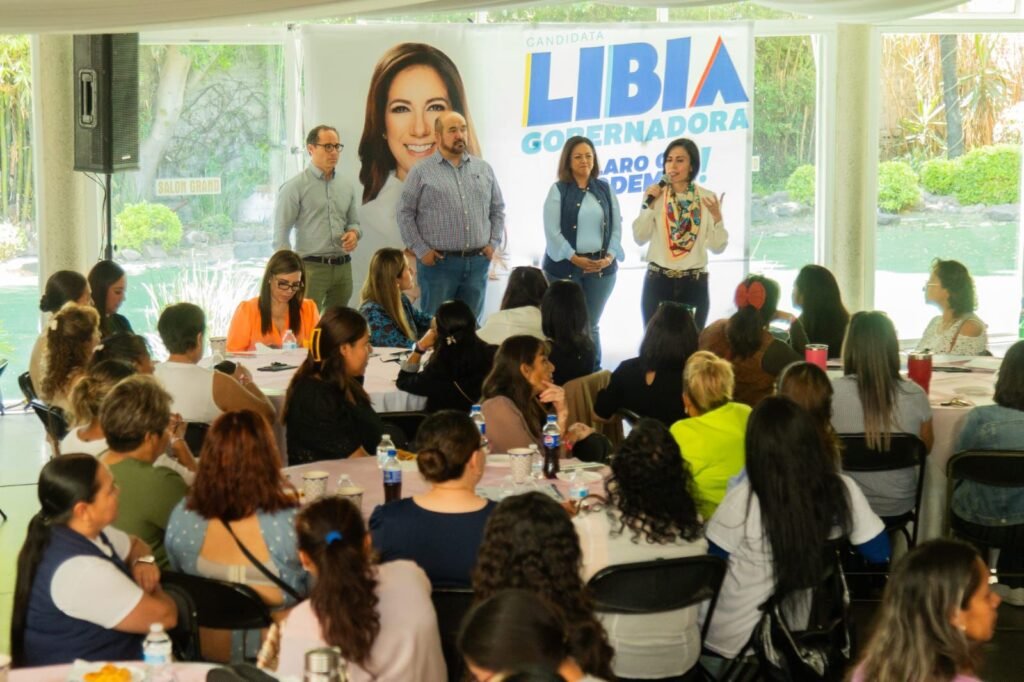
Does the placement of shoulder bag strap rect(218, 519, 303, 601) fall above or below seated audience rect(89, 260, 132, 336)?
below

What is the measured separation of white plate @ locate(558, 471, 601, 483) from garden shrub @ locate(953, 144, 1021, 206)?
7.26 metres

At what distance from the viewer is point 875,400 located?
5.60 m

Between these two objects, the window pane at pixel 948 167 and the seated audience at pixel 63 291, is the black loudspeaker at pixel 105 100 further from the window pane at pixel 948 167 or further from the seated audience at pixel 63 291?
the window pane at pixel 948 167

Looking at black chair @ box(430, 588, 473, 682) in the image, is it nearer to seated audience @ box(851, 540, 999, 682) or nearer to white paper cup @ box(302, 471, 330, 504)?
white paper cup @ box(302, 471, 330, 504)

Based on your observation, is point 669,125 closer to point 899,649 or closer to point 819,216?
point 819,216

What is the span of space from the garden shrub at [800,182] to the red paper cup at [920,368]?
192 inches

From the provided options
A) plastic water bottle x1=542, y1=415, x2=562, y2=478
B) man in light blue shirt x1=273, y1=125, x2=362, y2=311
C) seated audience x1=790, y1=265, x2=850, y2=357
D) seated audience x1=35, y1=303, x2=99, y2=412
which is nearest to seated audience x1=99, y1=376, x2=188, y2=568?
plastic water bottle x1=542, y1=415, x2=562, y2=478

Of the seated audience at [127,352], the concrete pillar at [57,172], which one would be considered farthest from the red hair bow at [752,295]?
the concrete pillar at [57,172]

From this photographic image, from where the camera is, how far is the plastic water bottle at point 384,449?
5.00 meters

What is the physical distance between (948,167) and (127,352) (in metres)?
7.61

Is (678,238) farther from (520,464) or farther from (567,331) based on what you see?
(520,464)

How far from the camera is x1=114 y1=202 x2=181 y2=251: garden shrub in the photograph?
9914mm

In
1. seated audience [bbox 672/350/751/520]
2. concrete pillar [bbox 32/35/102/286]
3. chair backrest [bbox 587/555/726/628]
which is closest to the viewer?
chair backrest [bbox 587/555/726/628]

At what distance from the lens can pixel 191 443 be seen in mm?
5688
